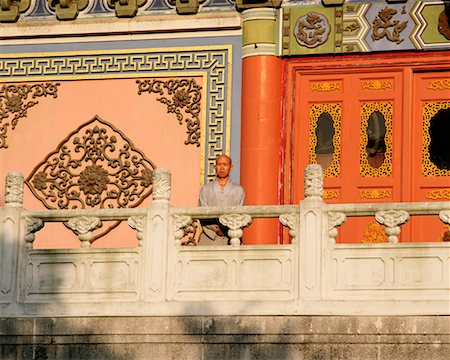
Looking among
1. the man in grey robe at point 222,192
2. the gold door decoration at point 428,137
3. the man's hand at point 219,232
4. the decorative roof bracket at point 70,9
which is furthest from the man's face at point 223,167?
the decorative roof bracket at point 70,9

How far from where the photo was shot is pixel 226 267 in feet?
52.0

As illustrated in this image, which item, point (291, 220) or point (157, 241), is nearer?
point (291, 220)

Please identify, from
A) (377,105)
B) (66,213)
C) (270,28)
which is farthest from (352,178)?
(66,213)

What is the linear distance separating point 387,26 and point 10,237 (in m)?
5.63

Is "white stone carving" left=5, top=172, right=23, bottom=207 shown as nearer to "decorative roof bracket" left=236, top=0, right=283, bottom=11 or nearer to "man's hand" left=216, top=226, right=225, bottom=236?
"man's hand" left=216, top=226, right=225, bottom=236

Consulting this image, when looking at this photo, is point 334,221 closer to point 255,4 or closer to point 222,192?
point 222,192

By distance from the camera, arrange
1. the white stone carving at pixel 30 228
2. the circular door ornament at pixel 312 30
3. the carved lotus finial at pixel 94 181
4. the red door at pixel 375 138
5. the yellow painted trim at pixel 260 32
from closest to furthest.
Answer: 1. the white stone carving at pixel 30 228
2. the red door at pixel 375 138
3. the circular door ornament at pixel 312 30
4. the yellow painted trim at pixel 260 32
5. the carved lotus finial at pixel 94 181

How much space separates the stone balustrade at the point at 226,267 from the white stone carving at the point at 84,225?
0.4 inches

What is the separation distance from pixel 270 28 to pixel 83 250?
459cm

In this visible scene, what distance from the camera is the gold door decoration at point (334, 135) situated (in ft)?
62.4

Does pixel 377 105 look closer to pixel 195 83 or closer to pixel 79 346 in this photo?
pixel 195 83

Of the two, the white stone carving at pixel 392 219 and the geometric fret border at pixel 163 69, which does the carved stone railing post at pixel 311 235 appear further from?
the geometric fret border at pixel 163 69

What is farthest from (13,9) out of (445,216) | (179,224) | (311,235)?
(445,216)

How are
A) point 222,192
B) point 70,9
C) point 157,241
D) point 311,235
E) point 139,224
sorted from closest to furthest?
point 311,235, point 157,241, point 139,224, point 222,192, point 70,9
